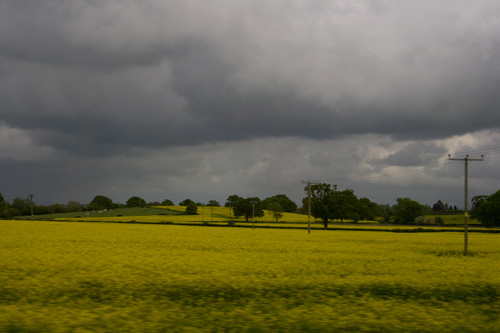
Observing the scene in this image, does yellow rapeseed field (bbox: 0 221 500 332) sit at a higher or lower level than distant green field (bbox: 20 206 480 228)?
higher

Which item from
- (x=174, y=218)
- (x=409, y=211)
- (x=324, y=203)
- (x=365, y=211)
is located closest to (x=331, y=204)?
(x=324, y=203)

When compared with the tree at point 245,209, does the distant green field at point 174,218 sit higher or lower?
lower

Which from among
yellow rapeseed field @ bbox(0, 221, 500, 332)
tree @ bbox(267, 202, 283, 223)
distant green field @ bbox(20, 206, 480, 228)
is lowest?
distant green field @ bbox(20, 206, 480, 228)

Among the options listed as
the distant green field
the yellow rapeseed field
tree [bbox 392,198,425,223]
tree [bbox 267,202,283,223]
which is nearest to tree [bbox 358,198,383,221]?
the distant green field

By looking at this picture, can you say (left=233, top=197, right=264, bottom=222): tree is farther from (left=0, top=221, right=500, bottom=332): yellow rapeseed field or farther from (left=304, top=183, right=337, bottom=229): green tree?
(left=0, top=221, right=500, bottom=332): yellow rapeseed field

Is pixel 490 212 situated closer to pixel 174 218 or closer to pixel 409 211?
pixel 409 211

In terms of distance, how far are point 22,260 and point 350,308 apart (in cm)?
1810

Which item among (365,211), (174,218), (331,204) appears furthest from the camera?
(365,211)

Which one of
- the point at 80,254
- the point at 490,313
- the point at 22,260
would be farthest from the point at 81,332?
the point at 80,254


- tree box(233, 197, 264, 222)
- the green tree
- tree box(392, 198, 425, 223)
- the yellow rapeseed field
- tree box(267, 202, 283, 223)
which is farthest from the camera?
tree box(392, 198, 425, 223)

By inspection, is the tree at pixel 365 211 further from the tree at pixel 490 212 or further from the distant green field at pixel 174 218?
the tree at pixel 490 212

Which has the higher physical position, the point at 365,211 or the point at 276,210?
the point at 365,211

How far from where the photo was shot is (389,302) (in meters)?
14.4

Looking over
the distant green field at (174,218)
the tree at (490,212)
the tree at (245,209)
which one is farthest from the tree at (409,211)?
the tree at (245,209)
